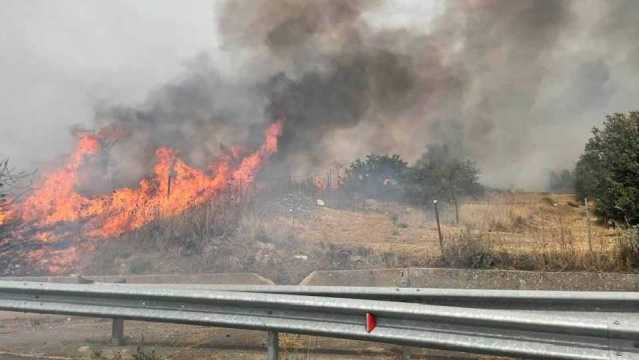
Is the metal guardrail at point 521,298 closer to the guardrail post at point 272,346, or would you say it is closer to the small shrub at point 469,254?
the guardrail post at point 272,346

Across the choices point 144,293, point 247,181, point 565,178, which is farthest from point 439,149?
point 144,293

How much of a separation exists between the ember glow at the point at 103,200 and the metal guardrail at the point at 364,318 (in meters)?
7.34

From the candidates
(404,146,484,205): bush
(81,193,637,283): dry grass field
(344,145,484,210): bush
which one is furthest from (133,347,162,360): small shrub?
(404,146,484,205): bush

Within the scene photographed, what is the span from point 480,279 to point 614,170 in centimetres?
1455

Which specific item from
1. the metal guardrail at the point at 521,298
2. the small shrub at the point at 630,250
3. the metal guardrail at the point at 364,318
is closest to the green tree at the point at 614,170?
the small shrub at the point at 630,250

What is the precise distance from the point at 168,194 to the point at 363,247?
5703 mm

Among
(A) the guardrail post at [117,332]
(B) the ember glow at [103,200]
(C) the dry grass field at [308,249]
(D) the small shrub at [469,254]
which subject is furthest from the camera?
(B) the ember glow at [103,200]

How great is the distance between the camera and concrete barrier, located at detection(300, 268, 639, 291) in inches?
317

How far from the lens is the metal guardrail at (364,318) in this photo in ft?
10.7

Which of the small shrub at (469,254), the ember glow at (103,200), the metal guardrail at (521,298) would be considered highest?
the ember glow at (103,200)

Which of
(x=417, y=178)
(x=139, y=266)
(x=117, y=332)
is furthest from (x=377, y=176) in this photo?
(x=117, y=332)

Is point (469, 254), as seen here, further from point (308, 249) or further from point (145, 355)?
point (145, 355)

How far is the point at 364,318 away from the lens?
3953mm

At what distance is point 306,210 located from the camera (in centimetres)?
2008
